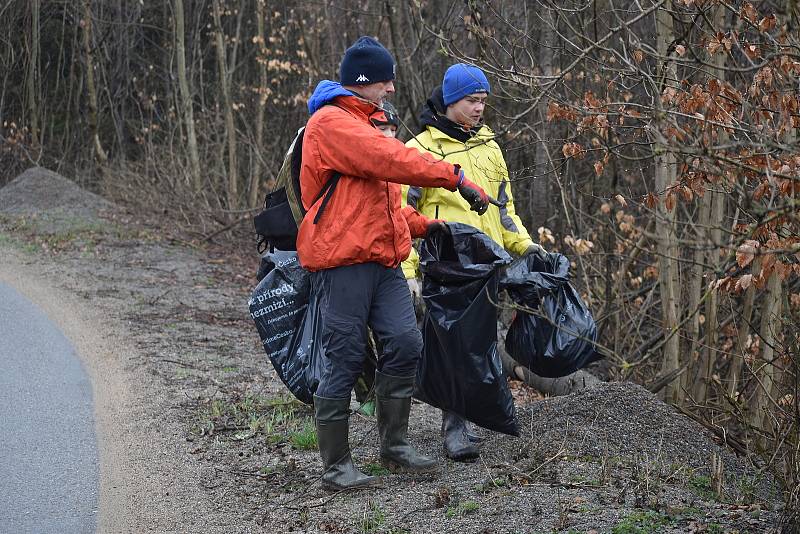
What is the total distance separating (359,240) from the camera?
15.4ft

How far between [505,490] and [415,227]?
4.68 ft

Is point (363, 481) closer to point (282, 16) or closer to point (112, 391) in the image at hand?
point (112, 391)

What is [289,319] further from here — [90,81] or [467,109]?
[90,81]

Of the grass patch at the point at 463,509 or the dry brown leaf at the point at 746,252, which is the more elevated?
the dry brown leaf at the point at 746,252

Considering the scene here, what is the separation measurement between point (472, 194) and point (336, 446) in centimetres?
140

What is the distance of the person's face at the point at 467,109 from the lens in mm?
5461

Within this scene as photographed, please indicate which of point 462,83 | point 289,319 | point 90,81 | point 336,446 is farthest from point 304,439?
point 90,81

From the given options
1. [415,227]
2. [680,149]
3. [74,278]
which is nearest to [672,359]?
[415,227]

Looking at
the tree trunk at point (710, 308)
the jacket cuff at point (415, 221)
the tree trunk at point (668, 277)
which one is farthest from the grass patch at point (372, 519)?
the tree trunk at point (710, 308)

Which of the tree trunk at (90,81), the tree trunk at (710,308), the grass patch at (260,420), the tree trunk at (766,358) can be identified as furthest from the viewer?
the tree trunk at (90,81)

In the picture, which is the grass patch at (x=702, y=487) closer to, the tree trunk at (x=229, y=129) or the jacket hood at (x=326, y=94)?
the jacket hood at (x=326, y=94)

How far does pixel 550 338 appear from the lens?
5562mm

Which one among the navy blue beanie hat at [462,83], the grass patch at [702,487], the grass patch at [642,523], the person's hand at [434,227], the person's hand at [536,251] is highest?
the navy blue beanie hat at [462,83]

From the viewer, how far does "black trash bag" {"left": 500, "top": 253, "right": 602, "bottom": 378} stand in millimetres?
5527
